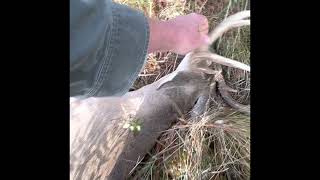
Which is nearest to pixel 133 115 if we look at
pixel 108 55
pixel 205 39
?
pixel 205 39

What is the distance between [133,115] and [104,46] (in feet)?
1.40

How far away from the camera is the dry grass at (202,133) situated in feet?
2.88

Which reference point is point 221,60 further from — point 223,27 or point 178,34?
point 178,34

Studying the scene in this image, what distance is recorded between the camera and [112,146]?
3.09 feet

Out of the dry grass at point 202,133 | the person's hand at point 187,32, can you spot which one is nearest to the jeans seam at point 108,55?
the person's hand at point 187,32

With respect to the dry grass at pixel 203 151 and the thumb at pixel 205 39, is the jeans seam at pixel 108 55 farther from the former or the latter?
the dry grass at pixel 203 151

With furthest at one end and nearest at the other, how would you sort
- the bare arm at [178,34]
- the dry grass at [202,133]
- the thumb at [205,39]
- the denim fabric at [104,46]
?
the dry grass at [202,133], the thumb at [205,39], the bare arm at [178,34], the denim fabric at [104,46]

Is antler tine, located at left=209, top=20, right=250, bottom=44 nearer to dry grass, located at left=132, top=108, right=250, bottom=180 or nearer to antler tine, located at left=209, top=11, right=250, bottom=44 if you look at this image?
antler tine, located at left=209, top=11, right=250, bottom=44

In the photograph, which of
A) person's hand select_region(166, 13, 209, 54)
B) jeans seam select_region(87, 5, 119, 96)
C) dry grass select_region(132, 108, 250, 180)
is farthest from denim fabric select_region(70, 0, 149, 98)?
dry grass select_region(132, 108, 250, 180)

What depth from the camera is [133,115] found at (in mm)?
936

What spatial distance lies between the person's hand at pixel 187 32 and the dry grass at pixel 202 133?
0.37 feet
